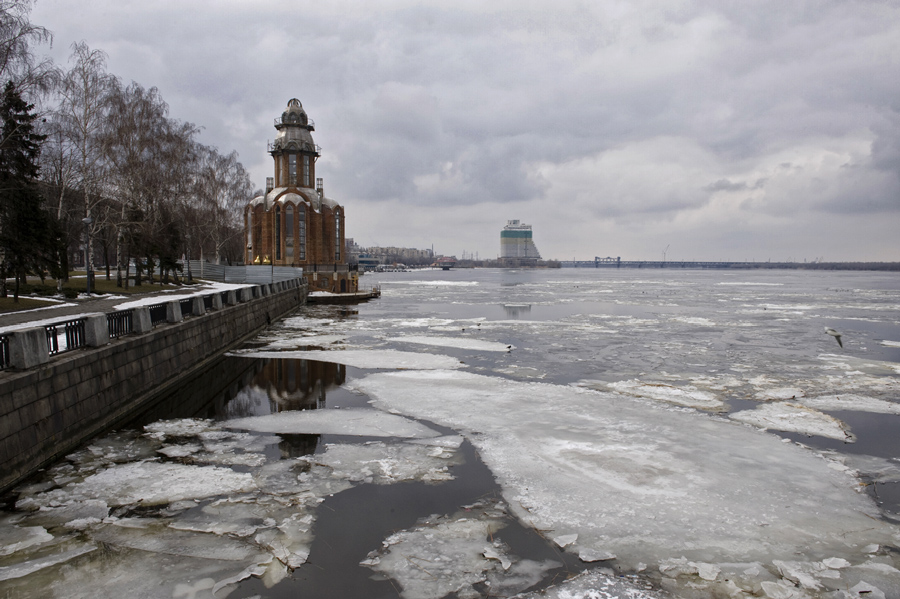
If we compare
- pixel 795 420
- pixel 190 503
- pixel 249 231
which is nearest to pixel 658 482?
pixel 795 420

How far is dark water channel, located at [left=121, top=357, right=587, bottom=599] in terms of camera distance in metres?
5.49

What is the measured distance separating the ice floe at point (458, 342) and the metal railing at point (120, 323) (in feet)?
36.7

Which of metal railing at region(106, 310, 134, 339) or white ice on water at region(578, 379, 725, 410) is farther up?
metal railing at region(106, 310, 134, 339)

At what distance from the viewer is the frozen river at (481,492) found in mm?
5594

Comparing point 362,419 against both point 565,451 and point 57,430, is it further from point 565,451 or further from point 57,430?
point 57,430

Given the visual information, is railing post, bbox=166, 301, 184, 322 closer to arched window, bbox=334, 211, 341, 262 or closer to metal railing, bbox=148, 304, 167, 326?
metal railing, bbox=148, 304, 167, 326

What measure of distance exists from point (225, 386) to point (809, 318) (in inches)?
1313

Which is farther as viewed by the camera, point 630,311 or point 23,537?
point 630,311

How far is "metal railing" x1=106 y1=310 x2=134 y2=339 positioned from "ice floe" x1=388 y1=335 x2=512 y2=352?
11.2 metres

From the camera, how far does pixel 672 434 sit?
33.2ft

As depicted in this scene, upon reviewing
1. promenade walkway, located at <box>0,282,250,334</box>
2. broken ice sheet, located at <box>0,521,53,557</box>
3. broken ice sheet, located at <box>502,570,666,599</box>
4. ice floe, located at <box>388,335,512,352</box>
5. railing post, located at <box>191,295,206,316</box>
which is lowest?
broken ice sheet, located at <box>502,570,666,599</box>

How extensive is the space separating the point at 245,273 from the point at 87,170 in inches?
1078

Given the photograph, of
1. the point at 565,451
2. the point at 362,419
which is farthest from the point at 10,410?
the point at 565,451

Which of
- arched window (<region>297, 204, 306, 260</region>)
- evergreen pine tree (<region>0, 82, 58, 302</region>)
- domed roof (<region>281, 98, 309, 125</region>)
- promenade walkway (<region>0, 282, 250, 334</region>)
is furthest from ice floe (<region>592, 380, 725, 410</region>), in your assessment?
domed roof (<region>281, 98, 309, 125</region>)
